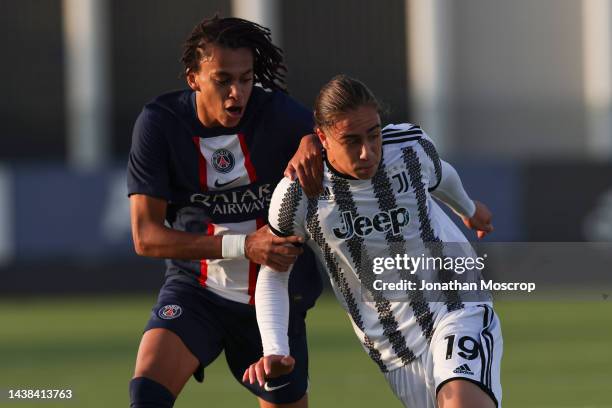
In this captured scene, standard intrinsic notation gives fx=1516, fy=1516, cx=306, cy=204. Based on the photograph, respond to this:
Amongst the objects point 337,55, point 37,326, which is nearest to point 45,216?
point 37,326

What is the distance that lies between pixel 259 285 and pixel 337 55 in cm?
1868

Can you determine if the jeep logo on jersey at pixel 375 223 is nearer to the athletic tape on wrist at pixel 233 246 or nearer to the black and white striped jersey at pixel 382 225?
the black and white striped jersey at pixel 382 225

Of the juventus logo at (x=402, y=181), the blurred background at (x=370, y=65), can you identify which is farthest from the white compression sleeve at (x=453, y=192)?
the blurred background at (x=370, y=65)

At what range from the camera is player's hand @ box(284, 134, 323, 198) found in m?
5.96

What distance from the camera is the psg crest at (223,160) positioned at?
256 inches

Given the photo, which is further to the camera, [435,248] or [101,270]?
[101,270]

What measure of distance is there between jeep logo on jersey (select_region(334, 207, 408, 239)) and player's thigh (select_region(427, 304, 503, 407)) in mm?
418

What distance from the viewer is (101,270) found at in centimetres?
1720

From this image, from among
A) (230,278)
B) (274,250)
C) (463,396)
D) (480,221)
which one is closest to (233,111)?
(274,250)

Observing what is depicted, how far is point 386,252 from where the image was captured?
6.01 meters

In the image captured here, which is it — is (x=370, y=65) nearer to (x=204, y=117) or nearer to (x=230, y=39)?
(x=204, y=117)

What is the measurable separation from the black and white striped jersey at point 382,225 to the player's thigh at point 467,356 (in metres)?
0.07

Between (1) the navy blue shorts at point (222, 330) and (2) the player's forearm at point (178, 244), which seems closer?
(2) the player's forearm at point (178, 244)

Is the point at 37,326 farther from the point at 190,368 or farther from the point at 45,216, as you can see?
the point at 190,368
